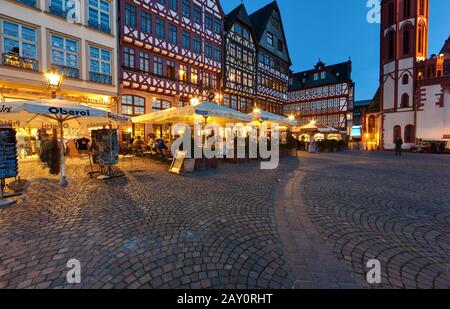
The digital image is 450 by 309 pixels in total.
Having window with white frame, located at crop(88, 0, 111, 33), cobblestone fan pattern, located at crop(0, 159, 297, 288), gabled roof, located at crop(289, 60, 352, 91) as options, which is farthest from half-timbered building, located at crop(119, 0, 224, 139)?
gabled roof, located at crop(289, 60, 352, 91)

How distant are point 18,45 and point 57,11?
3189 millimetres

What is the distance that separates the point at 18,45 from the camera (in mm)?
11633

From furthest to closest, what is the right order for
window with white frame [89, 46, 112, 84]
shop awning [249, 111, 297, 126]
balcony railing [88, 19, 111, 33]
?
window with white frame [89, 46, 112, 84], balcony railing [88, 19, 111, 33], shop awning [249, 111, 297, 126]

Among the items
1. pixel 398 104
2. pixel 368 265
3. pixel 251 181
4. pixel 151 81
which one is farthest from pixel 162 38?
pixel 398 104

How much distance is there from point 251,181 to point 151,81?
1455 centimetres

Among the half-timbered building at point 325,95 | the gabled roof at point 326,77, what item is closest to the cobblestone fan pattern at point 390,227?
the half-timbered building at point 325,95

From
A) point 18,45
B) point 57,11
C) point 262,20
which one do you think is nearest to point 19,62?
point 18,45

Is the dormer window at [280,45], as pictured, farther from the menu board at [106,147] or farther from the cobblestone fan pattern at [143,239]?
the cobblestone fan pattern at [143,239]

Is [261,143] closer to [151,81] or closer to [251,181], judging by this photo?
[251,181]

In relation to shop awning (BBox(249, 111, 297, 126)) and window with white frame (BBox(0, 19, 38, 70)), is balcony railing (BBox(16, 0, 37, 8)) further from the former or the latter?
shop awning (BBox(249, 111, 297, 126))

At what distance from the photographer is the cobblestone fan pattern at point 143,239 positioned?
7.41 ft

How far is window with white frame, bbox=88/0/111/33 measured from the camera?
1455cm

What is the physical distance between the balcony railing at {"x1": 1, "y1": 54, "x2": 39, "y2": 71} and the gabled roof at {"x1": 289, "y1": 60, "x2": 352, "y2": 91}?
42.2 m
